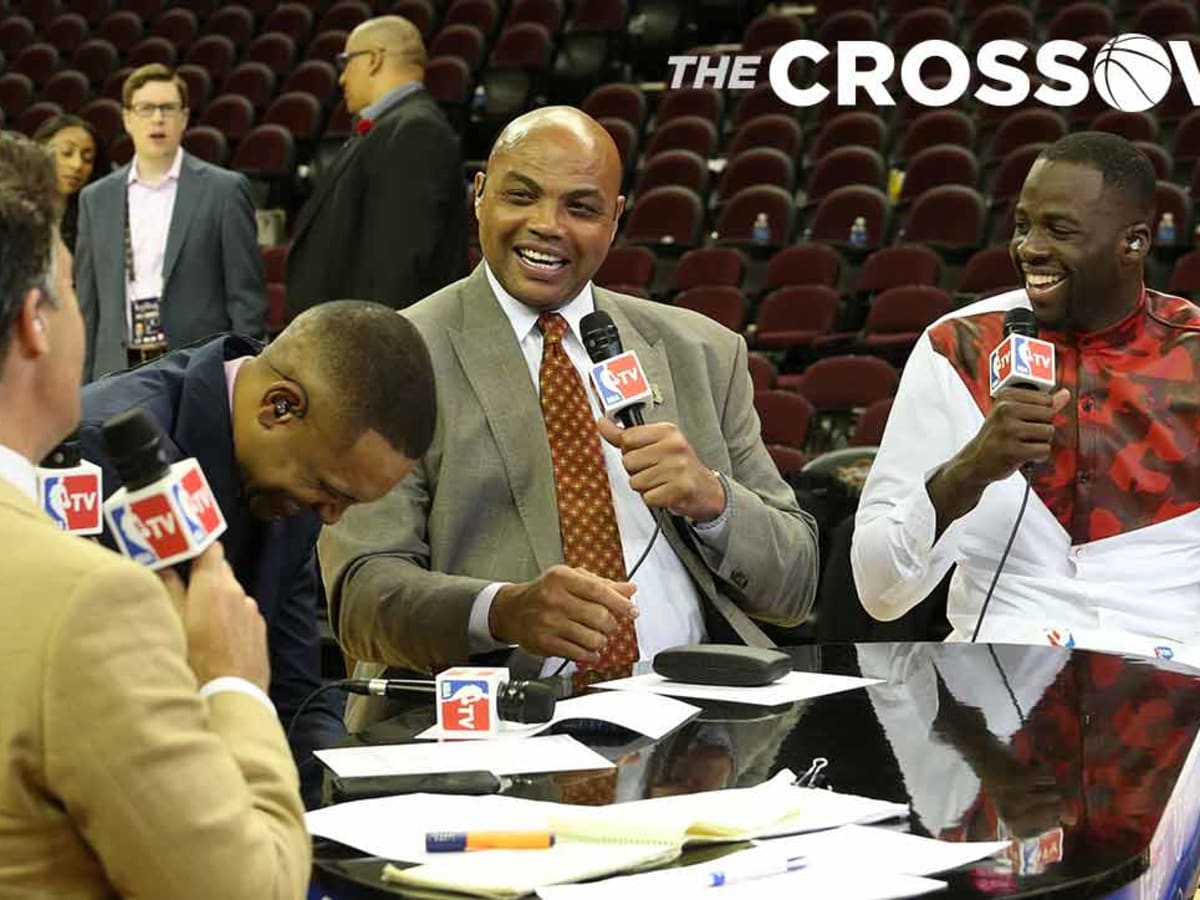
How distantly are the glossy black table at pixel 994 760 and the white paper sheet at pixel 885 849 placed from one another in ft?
0.06

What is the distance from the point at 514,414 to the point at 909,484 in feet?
2.55

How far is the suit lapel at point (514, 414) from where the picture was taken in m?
2.88

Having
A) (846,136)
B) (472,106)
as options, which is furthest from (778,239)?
(472,106)

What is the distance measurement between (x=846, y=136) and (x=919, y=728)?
7986 mm

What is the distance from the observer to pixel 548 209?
3057mm

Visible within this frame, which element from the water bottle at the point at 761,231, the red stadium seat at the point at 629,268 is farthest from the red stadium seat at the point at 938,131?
the red stadium seat at the point at 629,268

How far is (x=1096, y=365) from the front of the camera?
130 inches

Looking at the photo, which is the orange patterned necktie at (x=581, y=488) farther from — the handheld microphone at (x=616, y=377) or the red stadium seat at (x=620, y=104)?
the red stadium seat at (x=620, y=104)

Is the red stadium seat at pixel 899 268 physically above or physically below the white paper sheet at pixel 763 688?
above

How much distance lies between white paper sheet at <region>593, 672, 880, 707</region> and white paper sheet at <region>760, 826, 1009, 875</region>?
2.07 ft

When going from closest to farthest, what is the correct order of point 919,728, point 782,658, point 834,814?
point 834,814
point 919,728
point 782,658

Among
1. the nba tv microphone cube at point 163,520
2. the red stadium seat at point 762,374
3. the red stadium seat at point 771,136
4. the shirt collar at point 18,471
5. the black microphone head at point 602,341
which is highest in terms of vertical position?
the red stadium seat at point 771,136

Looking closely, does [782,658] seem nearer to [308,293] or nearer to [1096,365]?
[1096,365]

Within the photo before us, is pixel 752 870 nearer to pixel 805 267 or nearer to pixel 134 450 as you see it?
pixel 134 450
